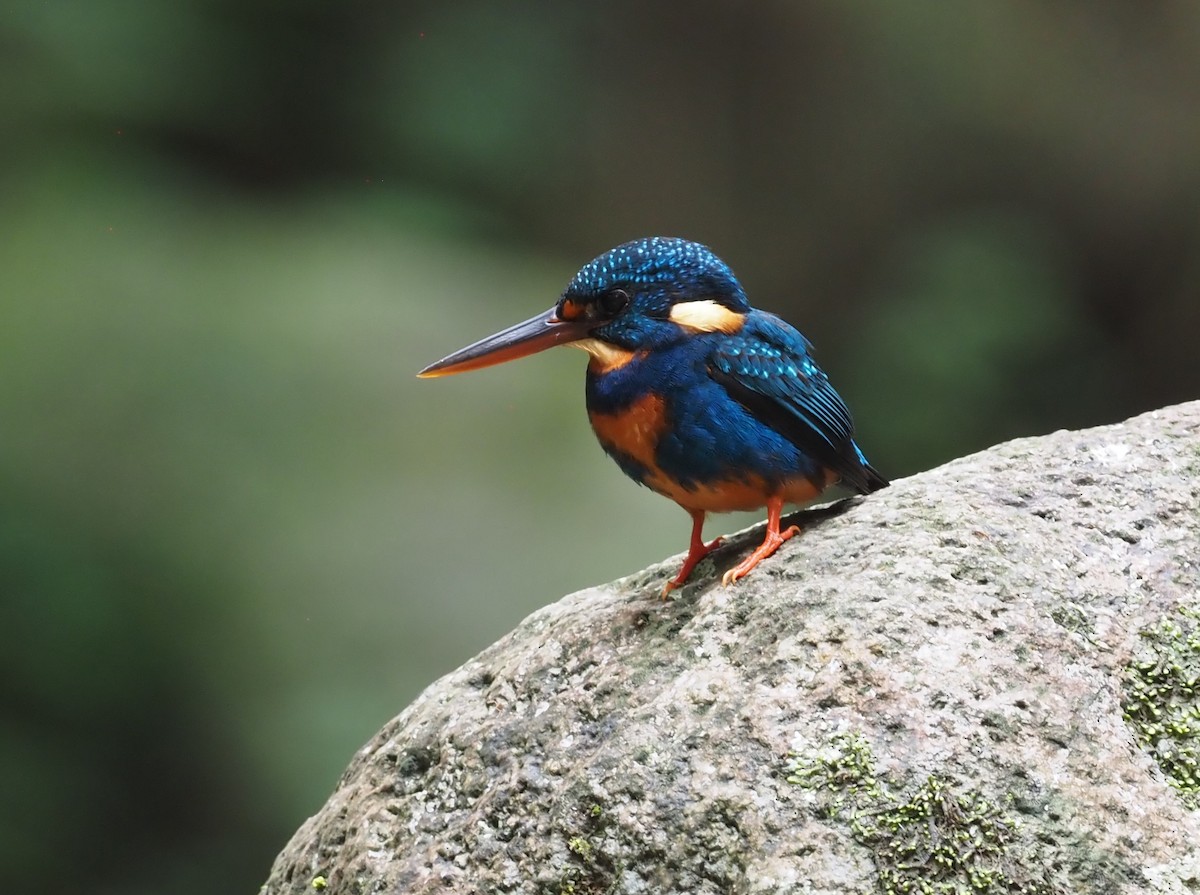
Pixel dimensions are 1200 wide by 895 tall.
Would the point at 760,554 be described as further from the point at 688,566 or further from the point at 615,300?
the point at 615,300

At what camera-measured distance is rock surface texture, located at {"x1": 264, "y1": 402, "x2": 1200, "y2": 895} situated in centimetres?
161

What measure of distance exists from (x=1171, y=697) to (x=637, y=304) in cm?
103

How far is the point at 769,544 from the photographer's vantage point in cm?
209

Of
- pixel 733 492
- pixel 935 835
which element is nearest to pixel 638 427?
pixel 733 492

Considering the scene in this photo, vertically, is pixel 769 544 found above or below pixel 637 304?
below

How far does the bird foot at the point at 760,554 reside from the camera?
2.04m

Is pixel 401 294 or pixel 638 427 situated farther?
pixel 401 294

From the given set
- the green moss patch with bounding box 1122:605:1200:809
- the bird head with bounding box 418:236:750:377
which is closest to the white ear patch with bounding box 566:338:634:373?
the bird head with bounding box 418:236:750:377

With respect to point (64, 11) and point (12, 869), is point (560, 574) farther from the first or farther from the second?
point (64, 11)

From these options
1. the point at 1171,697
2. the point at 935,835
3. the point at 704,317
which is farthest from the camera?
the point at 704,317

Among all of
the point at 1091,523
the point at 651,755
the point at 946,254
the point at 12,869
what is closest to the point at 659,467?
the point at 651,755

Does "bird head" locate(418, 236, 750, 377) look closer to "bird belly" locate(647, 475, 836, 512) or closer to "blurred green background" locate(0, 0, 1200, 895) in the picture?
"bird belly" locate(647, 475, 836, 512)

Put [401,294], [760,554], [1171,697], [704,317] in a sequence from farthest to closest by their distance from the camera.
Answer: [401,294] < [704,317] < [760,554] < [1171,697]

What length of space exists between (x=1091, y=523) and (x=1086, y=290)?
4.73m
